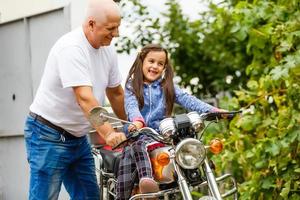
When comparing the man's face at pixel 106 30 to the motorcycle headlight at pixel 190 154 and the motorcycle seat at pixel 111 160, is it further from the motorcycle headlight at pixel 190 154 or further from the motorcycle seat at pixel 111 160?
the motorcycle headlight at pixel 190 154

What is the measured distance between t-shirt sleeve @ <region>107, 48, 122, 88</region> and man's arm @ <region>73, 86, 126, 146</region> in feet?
1.47

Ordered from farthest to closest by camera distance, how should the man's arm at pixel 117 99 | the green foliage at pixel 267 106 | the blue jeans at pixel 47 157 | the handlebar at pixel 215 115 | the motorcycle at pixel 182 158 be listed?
the green foliage at pixel 267 106 → the man's arm at pixel 117 99 → the blue jeans at pixel 47 157 → the handlebar at pixel 215 115 → the motorcycle at pixel 182 158

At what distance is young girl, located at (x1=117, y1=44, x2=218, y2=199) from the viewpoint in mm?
4012

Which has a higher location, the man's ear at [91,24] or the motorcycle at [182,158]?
the man's ear at [91,24]

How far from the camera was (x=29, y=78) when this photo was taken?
A: 5.98m

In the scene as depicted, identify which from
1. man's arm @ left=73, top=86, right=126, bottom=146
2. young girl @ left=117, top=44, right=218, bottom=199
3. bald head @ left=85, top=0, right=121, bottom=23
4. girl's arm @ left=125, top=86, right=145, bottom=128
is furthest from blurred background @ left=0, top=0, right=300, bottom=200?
man's arm @ left=73, top=86, right=126, bottom=146

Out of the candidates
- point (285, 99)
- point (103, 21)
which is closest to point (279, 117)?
point (285, 99)

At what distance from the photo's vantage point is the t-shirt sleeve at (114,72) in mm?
4371

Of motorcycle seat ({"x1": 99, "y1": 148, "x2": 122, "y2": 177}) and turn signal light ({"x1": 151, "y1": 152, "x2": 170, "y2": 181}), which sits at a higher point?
turn signal light ({"x1": 151, "y1": 152, "x2": 170, "y2": 181})

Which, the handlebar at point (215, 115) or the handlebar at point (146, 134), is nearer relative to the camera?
the handlebar at point (146, 134)

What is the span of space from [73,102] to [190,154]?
0.86 meters

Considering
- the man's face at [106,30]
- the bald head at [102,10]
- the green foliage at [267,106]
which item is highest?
the bald head at [102,10]

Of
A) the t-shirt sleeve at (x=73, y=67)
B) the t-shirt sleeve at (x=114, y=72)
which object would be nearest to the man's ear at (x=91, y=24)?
the t-shirt sleeve at (x=73, y=67)

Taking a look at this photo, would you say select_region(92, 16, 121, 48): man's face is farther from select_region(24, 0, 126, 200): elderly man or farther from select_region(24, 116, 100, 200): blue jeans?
select_region(24, 116, 100, 200): blue jeans
